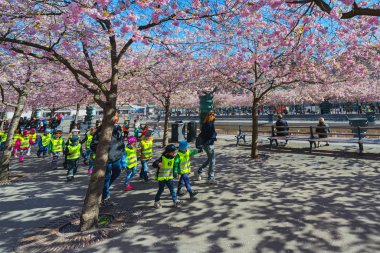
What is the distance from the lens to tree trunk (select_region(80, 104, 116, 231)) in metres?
4.06

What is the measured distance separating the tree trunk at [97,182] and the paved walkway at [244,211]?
0.66 m

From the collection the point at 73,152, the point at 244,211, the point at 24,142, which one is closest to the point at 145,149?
the point at 73,152

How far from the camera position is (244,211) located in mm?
4645

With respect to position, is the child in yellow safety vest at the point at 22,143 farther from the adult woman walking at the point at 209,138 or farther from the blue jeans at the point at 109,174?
the adult woman walking at the point at 209,138

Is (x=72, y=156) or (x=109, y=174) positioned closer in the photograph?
(x=109, y=174)

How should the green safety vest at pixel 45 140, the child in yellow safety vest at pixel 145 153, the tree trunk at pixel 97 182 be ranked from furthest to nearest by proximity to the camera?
the green safety vest at pixel 45 140, the child in yellow safety vest at pixel 145 153, the tree trunk at pixel 97 182

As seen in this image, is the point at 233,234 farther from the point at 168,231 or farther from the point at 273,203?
the point at 273,203

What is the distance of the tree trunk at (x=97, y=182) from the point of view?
406 cm

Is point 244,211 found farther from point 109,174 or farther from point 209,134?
point 109,174

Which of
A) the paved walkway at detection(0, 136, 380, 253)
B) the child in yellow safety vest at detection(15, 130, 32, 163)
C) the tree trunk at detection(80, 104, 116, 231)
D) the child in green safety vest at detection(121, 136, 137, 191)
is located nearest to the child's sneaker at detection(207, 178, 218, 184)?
the paved walkway at detection(0, 136, 380, 253)

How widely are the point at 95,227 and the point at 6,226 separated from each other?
1692mm

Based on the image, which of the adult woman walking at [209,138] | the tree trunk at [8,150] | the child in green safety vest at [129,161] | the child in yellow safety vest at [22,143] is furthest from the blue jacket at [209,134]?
the child in yellow safety vest at [22,143]

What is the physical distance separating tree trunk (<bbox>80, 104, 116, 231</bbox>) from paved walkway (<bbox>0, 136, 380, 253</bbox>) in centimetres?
66

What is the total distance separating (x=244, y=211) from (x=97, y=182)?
2899mm
